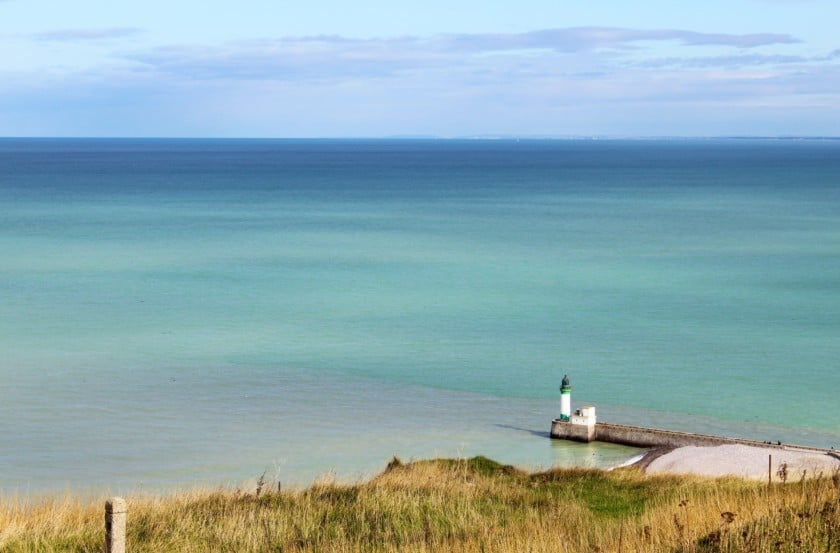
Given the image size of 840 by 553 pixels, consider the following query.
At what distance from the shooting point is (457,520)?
12.1 m

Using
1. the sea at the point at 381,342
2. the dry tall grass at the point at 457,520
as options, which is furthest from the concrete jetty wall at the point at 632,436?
the dry tall grass at the point at 457,520

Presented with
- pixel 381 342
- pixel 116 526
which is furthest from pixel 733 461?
pixel 381 342

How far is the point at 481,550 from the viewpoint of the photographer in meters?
9.80

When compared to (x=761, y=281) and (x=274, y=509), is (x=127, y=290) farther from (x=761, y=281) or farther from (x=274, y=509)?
(x=274, y=509)

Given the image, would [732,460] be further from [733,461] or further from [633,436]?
[633,436]

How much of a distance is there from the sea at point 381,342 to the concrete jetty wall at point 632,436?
13.7 inches

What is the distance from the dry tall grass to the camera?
958cm

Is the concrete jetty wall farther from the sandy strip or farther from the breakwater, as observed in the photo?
the sandy strip

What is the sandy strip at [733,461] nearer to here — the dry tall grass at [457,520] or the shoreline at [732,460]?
the shoreline at [732,460]

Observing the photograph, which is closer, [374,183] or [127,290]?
[127,290]

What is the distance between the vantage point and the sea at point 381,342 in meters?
22.4

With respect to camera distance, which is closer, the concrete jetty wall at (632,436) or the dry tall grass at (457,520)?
the dry tall grass at (457,520)

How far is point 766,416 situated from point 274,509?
49.0 feet

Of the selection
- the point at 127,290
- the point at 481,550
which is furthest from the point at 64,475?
the point at 127,290
